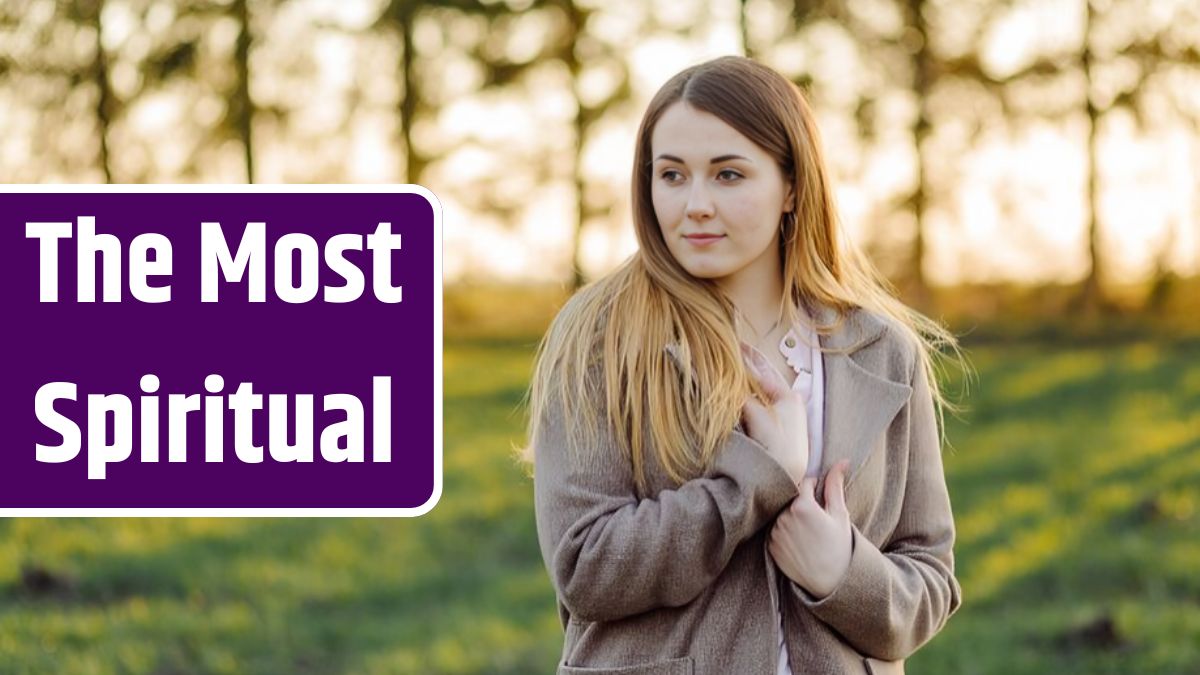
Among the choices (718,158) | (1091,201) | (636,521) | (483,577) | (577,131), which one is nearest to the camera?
(636,521)

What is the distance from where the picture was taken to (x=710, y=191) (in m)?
2.43

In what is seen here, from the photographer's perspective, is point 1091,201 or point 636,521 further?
point 1091,201

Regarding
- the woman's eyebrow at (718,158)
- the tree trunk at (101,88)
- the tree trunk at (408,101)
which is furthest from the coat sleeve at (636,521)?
the tree trunk at (408,101)

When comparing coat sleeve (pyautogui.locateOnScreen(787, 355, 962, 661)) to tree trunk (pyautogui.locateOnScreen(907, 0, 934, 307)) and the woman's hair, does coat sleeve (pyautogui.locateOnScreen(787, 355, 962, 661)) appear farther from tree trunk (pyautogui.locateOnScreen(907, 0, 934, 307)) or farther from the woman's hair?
tree trunk (pyautogui.locateOnScreen(907, 0, 934, 307))

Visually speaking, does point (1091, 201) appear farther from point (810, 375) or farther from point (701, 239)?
point (701, 239)

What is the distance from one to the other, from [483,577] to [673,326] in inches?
223

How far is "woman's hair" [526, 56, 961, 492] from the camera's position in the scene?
2.40 metres

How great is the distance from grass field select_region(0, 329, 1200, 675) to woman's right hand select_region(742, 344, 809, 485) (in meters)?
4.10

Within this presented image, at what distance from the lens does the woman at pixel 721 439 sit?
236cm

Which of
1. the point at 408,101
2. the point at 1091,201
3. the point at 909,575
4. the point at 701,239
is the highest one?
the point at 408,101

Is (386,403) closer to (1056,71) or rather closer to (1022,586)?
(1022,586)

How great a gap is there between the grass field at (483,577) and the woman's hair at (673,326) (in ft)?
13.3

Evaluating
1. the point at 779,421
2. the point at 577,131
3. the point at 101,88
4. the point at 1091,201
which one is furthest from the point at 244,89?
the point at 779,421

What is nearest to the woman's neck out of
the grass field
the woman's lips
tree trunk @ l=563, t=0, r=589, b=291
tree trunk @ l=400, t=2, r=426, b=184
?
the woman's lips
